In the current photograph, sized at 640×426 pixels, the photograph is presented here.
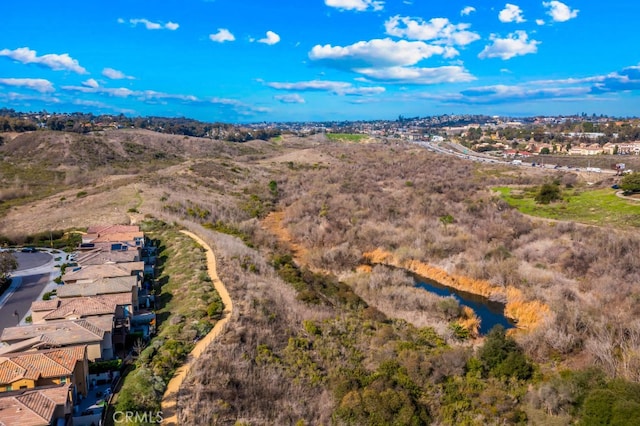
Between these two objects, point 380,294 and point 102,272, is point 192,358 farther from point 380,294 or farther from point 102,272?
point 380,294

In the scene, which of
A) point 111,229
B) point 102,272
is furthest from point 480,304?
point 111,229

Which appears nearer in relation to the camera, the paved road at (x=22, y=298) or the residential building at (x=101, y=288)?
the paved road at (x=22, y=298)

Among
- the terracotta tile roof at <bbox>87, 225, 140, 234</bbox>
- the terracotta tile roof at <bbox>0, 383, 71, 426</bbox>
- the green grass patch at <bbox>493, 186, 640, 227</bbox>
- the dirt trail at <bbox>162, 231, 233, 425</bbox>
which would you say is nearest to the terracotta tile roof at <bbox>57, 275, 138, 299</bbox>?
the dirt trail at <bbox>162, 231, 233, 425</bbox>

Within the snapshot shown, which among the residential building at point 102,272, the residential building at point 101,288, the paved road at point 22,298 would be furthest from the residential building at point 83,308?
the residential building at point 102,272

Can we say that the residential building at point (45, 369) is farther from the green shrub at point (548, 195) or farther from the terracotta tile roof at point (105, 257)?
the green shrub at point (548, 195)

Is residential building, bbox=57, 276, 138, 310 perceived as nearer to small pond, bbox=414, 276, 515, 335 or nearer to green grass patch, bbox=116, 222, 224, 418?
green grass patch, bbox=116, 222, 224, 418

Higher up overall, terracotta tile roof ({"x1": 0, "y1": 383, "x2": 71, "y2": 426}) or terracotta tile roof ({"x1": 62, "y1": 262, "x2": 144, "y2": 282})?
terracotta tile roof ({"x1": 62, "y1": 262, "x2": 144, "y2": 282})
